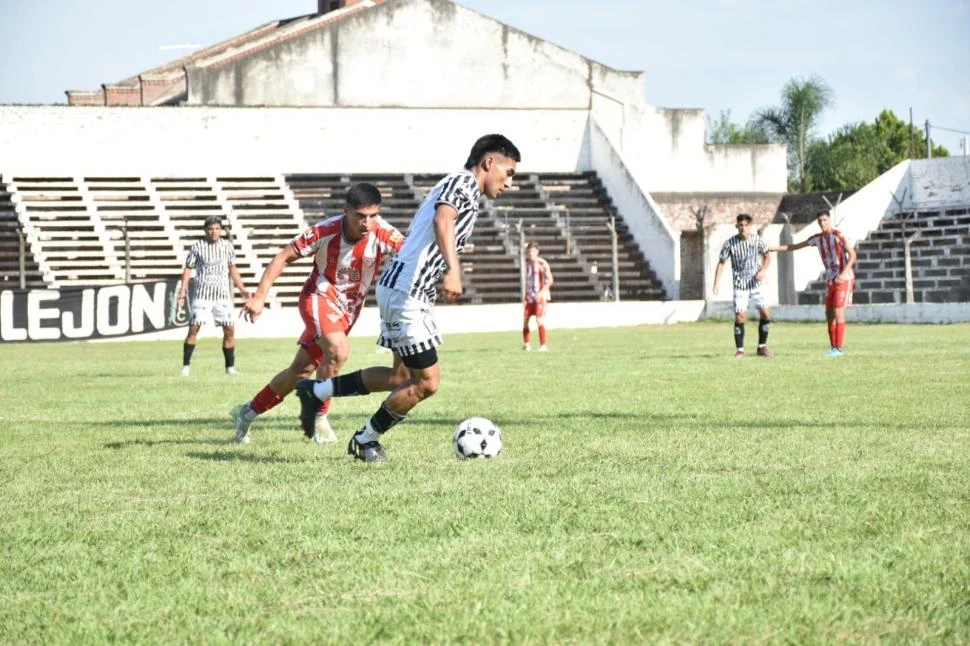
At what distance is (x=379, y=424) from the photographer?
8.03 meters

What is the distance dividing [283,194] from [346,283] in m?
32.6

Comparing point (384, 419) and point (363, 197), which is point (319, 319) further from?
point (384, 419)

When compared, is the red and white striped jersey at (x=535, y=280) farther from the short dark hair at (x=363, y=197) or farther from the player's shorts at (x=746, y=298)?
the short dark hair at (x=363, y=197)

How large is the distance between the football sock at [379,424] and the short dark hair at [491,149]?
4.95ft

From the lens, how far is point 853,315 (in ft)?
113

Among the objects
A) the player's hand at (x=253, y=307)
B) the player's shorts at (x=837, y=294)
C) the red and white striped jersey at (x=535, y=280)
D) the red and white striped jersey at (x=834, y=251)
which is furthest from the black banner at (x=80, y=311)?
the player's hand at (x=253, y=307)

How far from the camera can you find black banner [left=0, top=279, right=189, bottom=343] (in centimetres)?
3063

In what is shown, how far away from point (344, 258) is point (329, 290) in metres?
0.27

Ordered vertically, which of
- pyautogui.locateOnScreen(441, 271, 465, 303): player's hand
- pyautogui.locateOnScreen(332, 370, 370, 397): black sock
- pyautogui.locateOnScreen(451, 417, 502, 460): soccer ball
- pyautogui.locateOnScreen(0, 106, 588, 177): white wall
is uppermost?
pyautogui.locateOnScreen(0, 106, 588, 177): white wall

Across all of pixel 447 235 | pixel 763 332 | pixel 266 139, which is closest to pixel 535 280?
pixel 763 332

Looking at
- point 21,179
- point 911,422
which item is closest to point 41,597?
point 911,422

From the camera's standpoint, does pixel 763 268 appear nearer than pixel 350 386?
No

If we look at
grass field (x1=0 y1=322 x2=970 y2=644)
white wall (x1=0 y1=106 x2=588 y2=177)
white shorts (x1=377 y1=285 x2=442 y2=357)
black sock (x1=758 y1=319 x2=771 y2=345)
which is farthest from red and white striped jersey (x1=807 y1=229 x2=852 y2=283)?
white wall (x1=0 y1=106 x2=588 y2=177)

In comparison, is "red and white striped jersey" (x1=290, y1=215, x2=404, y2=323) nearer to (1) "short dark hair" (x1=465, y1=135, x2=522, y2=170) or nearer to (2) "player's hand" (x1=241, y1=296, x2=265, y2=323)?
(2) "player's hand" (x1=241, y1=296, x2=265, y2=323)
